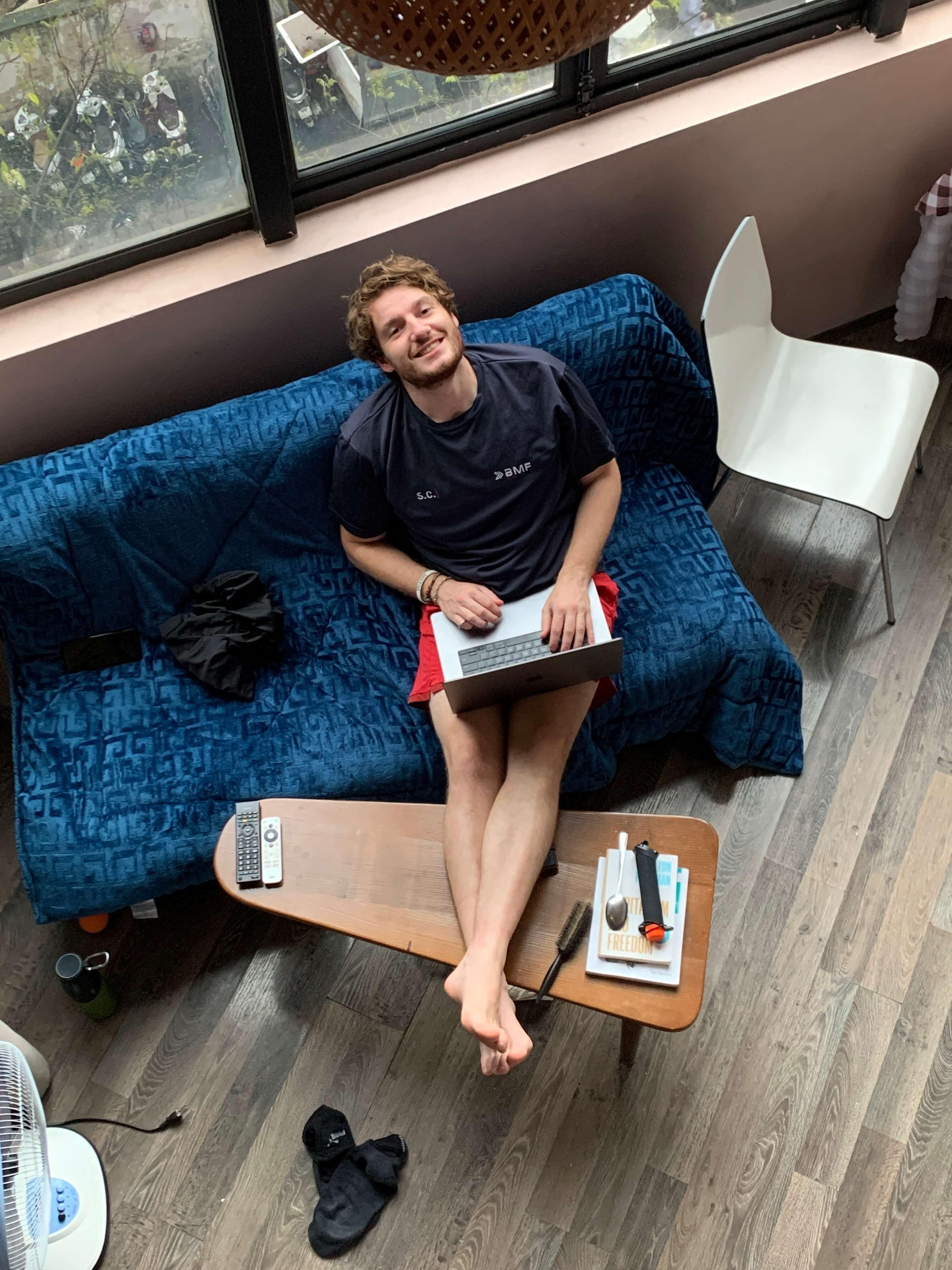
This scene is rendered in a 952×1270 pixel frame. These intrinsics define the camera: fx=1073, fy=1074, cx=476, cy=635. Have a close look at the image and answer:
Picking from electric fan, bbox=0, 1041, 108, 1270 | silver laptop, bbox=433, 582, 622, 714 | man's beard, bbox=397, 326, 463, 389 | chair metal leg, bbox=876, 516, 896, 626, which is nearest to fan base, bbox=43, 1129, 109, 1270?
electric fan, bbox=0, 1041, 108, 1270

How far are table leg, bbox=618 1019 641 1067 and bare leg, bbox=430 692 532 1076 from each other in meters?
0.26

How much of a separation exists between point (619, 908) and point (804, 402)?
Result: 149 centimetres

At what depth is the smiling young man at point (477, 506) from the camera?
7.04ft

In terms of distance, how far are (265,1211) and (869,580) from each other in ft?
7.04

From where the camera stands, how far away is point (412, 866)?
6.79 feet

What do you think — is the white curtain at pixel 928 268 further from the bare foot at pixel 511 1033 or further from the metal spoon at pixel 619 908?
the bare foot at pixel 511 1033

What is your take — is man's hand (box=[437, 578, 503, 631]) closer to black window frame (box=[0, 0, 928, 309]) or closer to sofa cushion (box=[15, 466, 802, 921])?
sofa cushion (box=[15, 466, 802, 921])

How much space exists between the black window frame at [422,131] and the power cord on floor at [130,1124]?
5.93ft

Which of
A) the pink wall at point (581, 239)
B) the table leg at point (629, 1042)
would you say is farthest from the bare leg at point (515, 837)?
the pink wall at point (581, 239)

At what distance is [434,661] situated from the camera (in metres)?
2.31

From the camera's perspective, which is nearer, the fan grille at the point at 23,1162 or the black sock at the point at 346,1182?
the fan grille at the point at 23,1162

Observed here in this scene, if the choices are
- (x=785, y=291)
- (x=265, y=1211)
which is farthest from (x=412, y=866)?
(x=785, y=291)

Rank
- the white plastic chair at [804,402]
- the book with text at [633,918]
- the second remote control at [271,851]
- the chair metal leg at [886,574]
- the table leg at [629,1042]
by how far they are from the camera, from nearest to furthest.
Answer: the book with text at [633,918]
the second remote control at [271,851]
the table leg at [629,1042]
the white plastic chair at [804,402]
the chair metal leg at [886,574]

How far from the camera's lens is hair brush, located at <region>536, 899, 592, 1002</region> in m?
1.92
